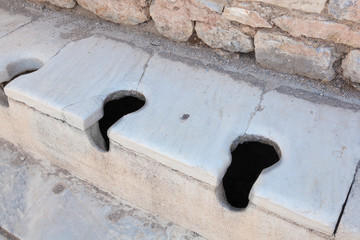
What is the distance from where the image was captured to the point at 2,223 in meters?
2.52

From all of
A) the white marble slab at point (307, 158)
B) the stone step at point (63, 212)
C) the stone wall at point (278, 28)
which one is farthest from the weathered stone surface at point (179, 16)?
the stone step at point (63, 212)

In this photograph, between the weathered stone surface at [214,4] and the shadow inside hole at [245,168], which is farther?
the shadow inside hole at [245,168]

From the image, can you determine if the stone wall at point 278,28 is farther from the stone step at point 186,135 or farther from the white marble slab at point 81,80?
the white marble slab at point 81,80

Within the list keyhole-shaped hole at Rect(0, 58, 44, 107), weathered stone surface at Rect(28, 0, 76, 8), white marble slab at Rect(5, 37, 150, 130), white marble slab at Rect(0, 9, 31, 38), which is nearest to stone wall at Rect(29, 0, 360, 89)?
white marble slab at Rect(5, 37, 150, 130)

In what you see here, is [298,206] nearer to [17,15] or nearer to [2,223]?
[2,223]

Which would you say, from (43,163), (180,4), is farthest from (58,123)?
(180,4)

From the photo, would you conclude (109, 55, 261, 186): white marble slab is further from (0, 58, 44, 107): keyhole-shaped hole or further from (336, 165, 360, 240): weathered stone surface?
(0, 58, 44, 107): keyhole-shaped hole

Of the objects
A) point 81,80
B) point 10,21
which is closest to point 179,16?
point 81,80

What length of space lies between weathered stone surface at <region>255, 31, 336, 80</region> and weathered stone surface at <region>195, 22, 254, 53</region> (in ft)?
0.26

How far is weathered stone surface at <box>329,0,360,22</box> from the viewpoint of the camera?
2.11 meters

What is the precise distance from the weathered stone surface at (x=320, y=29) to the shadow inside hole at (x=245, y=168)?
0.77m

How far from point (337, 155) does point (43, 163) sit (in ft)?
6.37

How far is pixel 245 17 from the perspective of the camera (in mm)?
2439

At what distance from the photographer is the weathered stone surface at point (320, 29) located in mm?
2219
